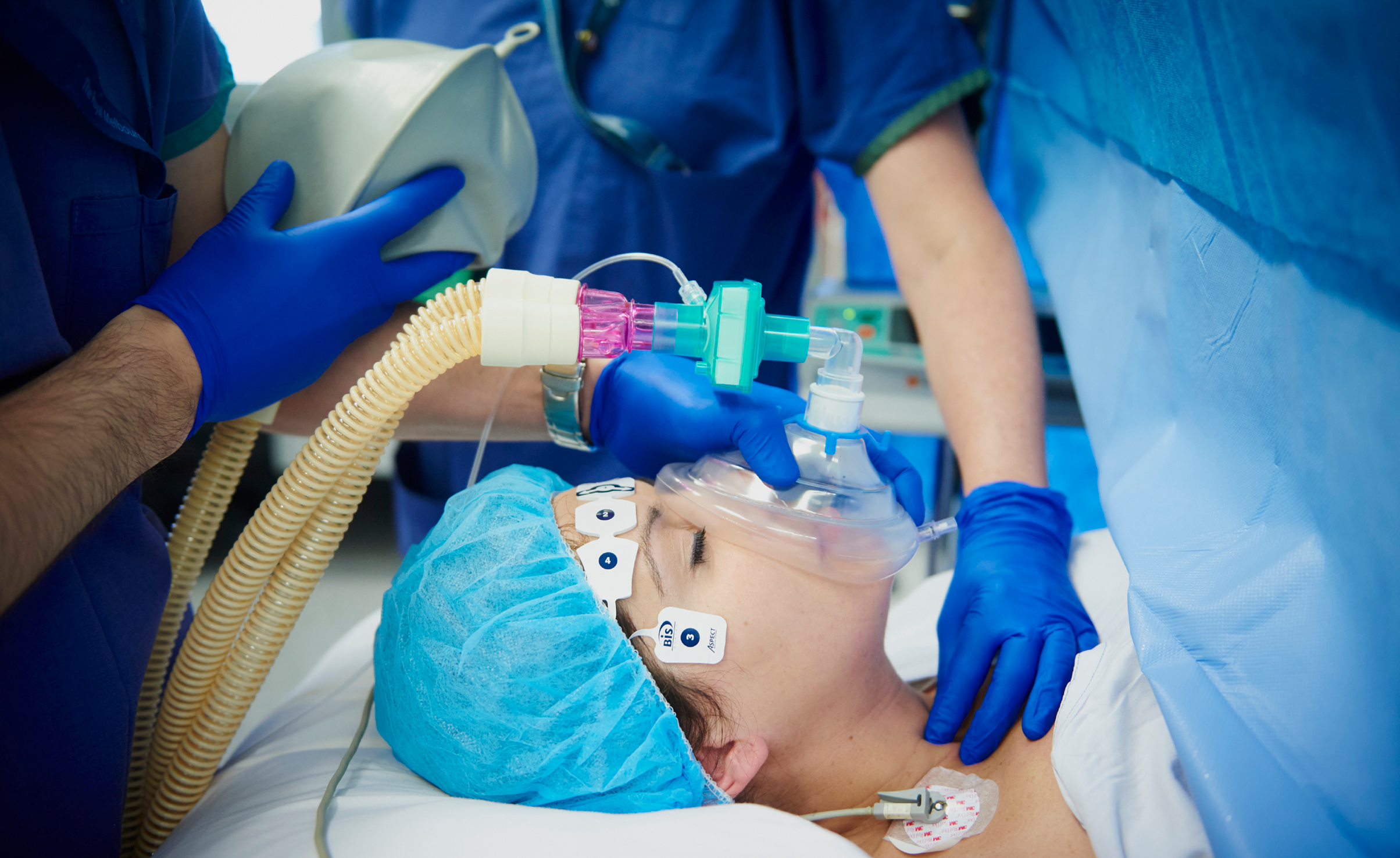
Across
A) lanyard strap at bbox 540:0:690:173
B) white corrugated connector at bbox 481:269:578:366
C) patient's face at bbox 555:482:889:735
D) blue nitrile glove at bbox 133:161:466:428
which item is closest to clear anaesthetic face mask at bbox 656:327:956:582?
patient's face at bbox 555:482:889:735

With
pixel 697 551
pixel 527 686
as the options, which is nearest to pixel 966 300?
pixel 697 551

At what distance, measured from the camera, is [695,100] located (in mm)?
1437

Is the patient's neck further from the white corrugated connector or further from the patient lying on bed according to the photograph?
the white corrugated connector

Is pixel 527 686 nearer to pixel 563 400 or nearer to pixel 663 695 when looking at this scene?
pixel 663 695

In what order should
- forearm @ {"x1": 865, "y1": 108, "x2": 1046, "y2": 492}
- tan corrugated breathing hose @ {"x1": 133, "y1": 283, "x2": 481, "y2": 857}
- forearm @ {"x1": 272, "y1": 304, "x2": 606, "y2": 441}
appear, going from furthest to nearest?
forearm @ {"x1": 865, "y1": 108, "x2": 1046, "y2": 492}
forearm @ {"x1": 272, "y1": 304, "x2": 606, "y2": 441}
tan corrugated breathing hose @ {"x1": 133, "y1": 283, "x2": 481, "y2": 857}

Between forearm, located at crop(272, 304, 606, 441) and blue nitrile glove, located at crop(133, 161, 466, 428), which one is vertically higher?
blue nitrile glove, located at crop(133, 161, 466, 428)

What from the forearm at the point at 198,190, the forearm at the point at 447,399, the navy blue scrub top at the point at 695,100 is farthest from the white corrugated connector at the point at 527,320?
the navy blue scrub top at the point at 695,100

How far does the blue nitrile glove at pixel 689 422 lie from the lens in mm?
1040

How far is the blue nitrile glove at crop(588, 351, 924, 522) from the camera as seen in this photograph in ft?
3.41

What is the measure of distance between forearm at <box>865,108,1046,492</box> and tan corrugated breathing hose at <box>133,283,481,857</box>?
783mm

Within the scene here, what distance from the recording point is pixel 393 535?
11.4 feet

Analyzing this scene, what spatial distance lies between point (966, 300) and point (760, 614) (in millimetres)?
671

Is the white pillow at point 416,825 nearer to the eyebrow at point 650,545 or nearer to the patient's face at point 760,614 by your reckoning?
the patient's face at point 760,614

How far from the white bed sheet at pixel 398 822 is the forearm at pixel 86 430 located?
0.44 m
